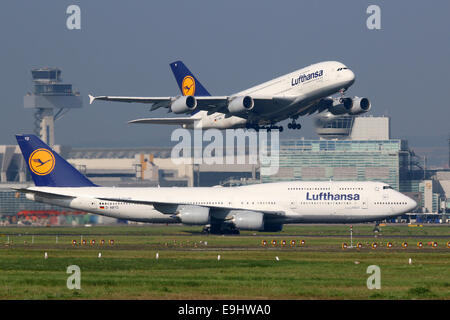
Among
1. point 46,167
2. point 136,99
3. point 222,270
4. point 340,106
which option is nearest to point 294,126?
point 340,106

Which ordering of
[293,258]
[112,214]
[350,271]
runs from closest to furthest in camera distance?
1. [350,271]
2. [293,258]
3. [112,214]

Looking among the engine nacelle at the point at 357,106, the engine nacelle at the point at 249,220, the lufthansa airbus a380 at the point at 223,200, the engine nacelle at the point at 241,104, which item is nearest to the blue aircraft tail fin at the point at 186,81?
the lufthansa airbus a380 at the point at 223,200

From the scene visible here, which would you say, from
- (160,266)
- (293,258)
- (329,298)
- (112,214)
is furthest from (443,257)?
(112,214)

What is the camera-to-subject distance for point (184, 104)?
230 feet

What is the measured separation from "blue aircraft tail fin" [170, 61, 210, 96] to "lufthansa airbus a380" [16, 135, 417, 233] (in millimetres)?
9119

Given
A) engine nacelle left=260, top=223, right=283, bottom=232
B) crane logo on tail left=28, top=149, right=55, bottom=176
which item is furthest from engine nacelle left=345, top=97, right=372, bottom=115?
crane logo on tail left=28, top=149, right=55, bottom=176

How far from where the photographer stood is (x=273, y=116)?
73500 millimetres

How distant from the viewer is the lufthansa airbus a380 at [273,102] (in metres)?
69.0

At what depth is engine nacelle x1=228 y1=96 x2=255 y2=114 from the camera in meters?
71.1

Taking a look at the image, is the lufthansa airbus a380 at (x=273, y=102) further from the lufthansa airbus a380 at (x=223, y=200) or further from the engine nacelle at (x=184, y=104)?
the lufthansa airbus a380 at (x=223, y=200)

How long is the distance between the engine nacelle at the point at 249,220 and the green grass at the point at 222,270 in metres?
8.73
